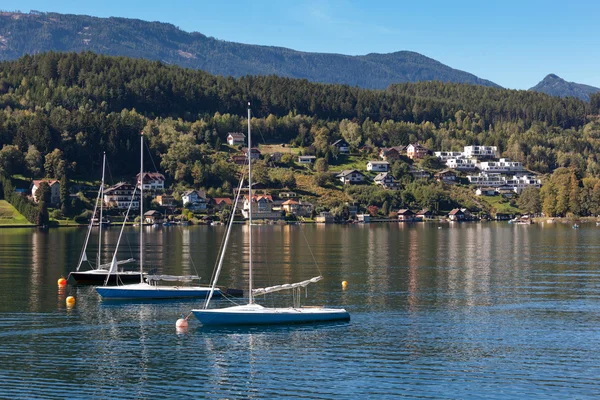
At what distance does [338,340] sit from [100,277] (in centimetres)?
3494

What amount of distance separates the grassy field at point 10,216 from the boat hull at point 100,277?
104 m

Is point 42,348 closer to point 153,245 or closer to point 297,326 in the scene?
point 297,326

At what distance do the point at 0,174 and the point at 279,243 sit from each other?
312 feet

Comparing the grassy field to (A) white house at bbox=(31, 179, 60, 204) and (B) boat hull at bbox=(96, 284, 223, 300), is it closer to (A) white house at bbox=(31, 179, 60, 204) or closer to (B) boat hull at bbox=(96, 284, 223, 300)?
(A) white house at bbox=(31, 179, 60, 204)

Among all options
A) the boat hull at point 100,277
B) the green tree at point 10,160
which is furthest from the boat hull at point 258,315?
the green tree at point 10,160

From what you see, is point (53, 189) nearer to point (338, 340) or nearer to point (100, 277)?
point (100, 277)

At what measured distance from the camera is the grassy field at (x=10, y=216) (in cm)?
17193

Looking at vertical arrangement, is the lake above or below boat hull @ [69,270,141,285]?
below

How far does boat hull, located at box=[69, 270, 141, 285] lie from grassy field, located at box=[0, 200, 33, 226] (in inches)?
4084

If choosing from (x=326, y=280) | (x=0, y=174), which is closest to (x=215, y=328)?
(x=326, y=280)

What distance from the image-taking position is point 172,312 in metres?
58.8

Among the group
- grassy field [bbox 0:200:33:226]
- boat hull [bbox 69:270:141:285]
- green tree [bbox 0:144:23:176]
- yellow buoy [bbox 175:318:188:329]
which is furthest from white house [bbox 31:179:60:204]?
yellow buoy [bbox 175:318:188:329]

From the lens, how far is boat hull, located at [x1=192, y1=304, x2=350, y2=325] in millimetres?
51375

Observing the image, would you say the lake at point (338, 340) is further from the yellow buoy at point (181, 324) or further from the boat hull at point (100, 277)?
the boat hull at point (100, 277)
